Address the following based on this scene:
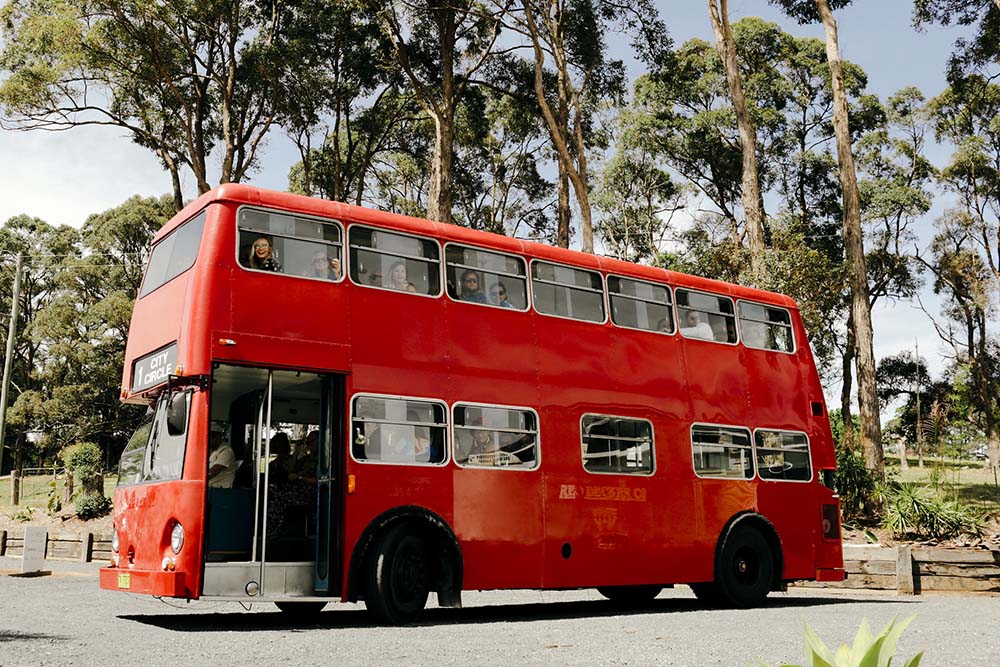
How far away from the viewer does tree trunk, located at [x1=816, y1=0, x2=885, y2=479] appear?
74.6 ft

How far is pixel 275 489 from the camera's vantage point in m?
9.77

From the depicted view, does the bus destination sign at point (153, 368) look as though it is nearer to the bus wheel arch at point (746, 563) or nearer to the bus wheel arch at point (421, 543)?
the bus wheel arch at point (421, 543)

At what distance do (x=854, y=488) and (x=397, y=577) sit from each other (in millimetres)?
14716

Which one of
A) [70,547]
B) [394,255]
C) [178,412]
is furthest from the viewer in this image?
[70,547]

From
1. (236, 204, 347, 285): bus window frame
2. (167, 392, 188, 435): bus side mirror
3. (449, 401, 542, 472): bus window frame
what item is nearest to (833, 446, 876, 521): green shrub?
(449, 401, 542, 472): bus window frame

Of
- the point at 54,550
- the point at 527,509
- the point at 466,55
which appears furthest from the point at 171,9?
the point at 527,509

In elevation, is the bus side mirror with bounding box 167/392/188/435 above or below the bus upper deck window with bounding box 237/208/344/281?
below

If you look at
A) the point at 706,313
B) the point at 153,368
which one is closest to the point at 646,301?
the point at 706,313

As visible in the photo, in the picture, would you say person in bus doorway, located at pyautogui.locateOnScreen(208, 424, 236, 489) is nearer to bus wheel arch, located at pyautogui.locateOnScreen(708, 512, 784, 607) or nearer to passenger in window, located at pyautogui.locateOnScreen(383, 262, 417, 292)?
passenger in window, located at pyautogui.locateOnScreen(383, 262, 417, 292)

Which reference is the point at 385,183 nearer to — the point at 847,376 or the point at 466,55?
the point at 466,55

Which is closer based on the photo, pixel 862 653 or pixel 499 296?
pixel 862 653

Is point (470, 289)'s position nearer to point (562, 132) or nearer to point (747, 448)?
point (747, 448)

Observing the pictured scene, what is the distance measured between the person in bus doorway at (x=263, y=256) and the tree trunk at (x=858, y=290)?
16.8 metres

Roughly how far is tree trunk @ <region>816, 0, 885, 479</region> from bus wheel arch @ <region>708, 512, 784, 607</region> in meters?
9.82
